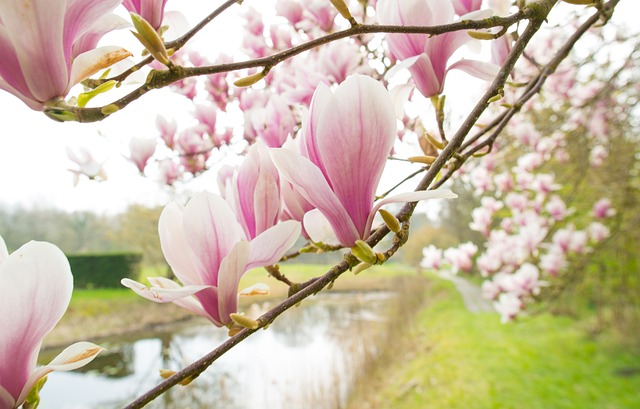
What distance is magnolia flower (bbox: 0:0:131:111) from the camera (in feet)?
0.88

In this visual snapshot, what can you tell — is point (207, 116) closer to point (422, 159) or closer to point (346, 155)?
point (422, 159)

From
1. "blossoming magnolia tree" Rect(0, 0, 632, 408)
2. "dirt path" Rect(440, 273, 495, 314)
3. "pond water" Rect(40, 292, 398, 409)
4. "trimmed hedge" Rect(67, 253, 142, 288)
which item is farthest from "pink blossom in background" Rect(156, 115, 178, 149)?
"trimmed hedge" Rect(67, 253, 142, 288)

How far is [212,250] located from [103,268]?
12581mm

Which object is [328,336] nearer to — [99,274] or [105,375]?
[105,375]

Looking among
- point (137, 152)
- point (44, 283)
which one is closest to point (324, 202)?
point (44, 283)

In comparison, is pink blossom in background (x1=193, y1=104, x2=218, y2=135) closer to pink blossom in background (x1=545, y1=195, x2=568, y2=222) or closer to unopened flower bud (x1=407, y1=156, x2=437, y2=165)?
unopened flower bud (x1=407, y1=156, x2=437, y2=165)

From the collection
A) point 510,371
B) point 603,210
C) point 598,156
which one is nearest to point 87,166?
point 603,210

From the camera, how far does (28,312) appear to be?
289 mm

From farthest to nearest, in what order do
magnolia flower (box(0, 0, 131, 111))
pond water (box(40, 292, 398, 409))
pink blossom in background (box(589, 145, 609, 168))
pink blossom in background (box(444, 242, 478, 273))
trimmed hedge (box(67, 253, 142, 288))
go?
trimmed hedge (box(67, 253, 142, 288)), pond water (box(40, 292, 398, 409)), pink blossom in background (box(589, 145, 609, 168)), pink blossom in background (box(444, 242, 478, 273)), magnolia flower (box(0, 0, 131, 111))

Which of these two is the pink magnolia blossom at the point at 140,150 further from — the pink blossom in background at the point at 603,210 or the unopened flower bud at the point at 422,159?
the pink blossom in background at the point at 603,210

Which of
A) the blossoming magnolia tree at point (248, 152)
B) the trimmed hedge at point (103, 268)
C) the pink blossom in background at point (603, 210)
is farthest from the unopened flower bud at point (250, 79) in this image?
the trimmed hedge at point (103, 268)

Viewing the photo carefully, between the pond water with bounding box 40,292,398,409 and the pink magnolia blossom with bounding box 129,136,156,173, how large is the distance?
3.69 meters

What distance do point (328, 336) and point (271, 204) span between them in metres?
7.60

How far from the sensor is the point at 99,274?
449 inches
